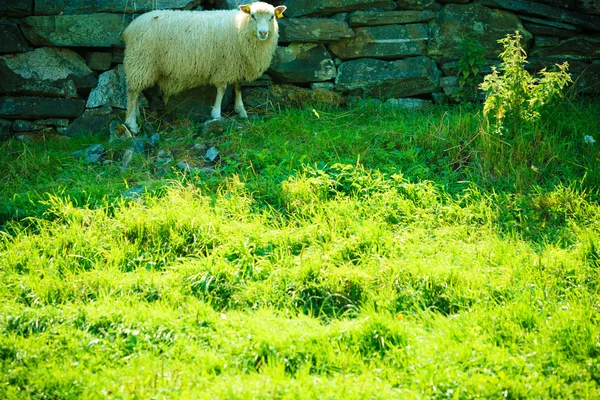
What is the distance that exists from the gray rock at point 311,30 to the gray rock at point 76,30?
2.19 metres

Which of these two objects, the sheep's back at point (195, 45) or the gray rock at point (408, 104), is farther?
the gray rock at point (408, 104)

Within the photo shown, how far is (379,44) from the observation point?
8.29 m

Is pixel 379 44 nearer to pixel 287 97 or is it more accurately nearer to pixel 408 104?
pixel 408 104

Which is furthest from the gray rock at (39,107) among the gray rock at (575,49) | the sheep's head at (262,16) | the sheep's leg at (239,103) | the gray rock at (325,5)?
the gray rock at (575,49)

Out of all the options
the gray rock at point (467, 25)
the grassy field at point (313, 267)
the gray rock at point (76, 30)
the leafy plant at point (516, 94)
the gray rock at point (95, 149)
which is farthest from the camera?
the gray rock at point (467, 25)

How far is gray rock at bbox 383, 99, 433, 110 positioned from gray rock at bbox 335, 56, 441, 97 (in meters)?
0.10

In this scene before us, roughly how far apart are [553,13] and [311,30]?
3409 mm

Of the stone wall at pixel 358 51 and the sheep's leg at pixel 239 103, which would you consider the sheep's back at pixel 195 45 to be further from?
the stone wall at pixel 358 51

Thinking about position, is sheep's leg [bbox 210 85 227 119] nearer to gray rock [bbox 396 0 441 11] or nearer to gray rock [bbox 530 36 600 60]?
gray rock [bbox 396 0 441 11]

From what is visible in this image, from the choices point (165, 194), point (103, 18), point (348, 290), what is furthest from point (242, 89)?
point (348, 290)

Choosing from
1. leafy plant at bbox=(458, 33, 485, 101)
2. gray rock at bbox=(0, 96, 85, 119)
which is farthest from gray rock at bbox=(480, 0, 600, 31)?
gray rock at bbox=(0, 96, 85, 119)

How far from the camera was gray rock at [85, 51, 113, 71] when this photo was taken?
26.1ft

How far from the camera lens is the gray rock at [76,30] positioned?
7625 mm

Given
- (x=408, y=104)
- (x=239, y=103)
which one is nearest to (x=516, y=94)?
(x=408, y=104)
